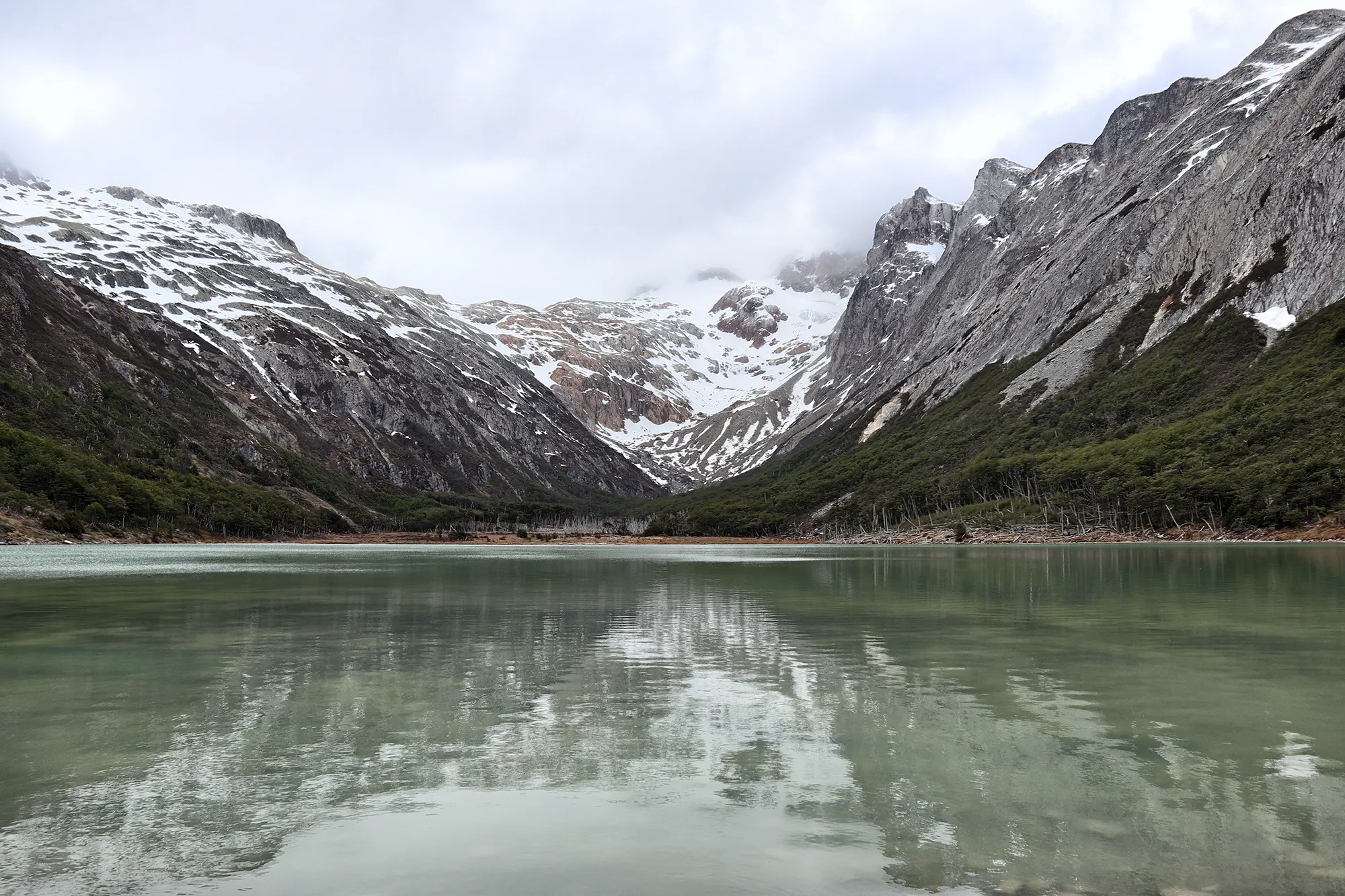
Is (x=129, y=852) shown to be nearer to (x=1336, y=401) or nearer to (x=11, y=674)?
(x=11, y=674)

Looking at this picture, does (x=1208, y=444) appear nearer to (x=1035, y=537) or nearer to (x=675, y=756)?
(x=1035, y=537)

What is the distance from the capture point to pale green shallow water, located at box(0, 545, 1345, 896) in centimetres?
1021

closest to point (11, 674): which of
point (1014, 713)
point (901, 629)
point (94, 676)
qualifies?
point (94, 676)

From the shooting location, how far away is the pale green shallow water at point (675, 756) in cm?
1021

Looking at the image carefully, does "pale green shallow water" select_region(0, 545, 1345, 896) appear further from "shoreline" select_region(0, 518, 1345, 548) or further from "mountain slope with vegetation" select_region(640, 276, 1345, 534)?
"mountain slope with vegetation" select_region(640, 276, 1345, 534)

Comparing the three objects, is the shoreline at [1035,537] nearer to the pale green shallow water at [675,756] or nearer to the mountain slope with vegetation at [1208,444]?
the mountain slope with vegetation at [1208,444]

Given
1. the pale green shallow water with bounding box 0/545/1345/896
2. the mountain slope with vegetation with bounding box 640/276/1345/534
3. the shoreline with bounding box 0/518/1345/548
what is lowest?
the pale green shallow water with bounding box 0/545/1345/896

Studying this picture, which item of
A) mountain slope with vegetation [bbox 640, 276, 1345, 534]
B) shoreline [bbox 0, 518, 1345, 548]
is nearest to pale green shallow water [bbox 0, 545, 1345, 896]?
shoreline [bbox 0, 518, 1345, 548]

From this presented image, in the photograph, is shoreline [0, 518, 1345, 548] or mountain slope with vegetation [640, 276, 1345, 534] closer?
shoreline [0, 518, 1345, 548]

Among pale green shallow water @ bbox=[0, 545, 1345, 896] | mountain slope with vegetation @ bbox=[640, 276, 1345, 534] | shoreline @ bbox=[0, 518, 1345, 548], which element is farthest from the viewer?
mountain slope with vegetation @ bbox=[640, 276, 1345, 534]

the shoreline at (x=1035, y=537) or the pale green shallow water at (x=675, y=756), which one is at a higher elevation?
the shoreline at (x=1035, y=537)

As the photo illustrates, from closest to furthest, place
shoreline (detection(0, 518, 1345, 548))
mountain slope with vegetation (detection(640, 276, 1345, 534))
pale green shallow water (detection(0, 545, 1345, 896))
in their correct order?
pale green shallow water (detection(0, 545, 1345, 896)) < shoreline (detection(0, 518, 1345, 548)) < mountain slope with vegetation (detection(640, 276, 1345, 534))

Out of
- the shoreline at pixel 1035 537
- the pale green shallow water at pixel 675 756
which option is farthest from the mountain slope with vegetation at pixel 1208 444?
the pale green shallow water at pixel 675 756

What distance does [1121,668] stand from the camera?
2356 centimetres
